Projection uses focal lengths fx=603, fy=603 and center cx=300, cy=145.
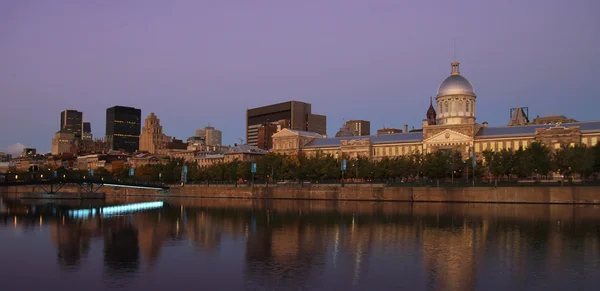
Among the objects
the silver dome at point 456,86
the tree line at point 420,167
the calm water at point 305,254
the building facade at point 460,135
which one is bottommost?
the calm water at point 305,254

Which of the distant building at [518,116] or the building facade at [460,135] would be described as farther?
the distant building at [518,116]

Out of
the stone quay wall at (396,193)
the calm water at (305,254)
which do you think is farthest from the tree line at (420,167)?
the calm water at (305,254)

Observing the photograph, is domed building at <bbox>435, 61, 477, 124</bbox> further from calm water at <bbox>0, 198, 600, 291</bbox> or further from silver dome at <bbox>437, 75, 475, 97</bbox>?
calm water at <bbox>0, 198, 600, 291</bbox>

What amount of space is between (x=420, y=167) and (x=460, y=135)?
76.5 ft

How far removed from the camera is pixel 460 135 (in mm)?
119625

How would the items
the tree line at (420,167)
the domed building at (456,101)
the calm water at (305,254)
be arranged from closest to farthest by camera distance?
1. the calm water at (305,254)
2. the tree line at (420,167)
3. the domed building at (456,101)

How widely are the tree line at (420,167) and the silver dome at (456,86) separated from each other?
14789 millimetres

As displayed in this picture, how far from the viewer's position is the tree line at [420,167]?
3317 inches

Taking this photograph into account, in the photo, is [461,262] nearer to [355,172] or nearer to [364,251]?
[364,251]

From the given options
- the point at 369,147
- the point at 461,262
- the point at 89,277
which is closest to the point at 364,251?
the point at 461,262

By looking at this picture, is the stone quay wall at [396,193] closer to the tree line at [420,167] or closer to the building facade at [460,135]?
the tree line at [420,167]

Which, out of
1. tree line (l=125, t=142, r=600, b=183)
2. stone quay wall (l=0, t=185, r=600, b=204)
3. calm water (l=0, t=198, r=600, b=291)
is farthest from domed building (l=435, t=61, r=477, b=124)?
calm water (l=0, t=198, r=600, b=291)

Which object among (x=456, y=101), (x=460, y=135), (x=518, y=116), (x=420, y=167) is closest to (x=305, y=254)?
(x=420, y=167)

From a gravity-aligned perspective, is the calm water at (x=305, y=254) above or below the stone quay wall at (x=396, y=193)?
below
